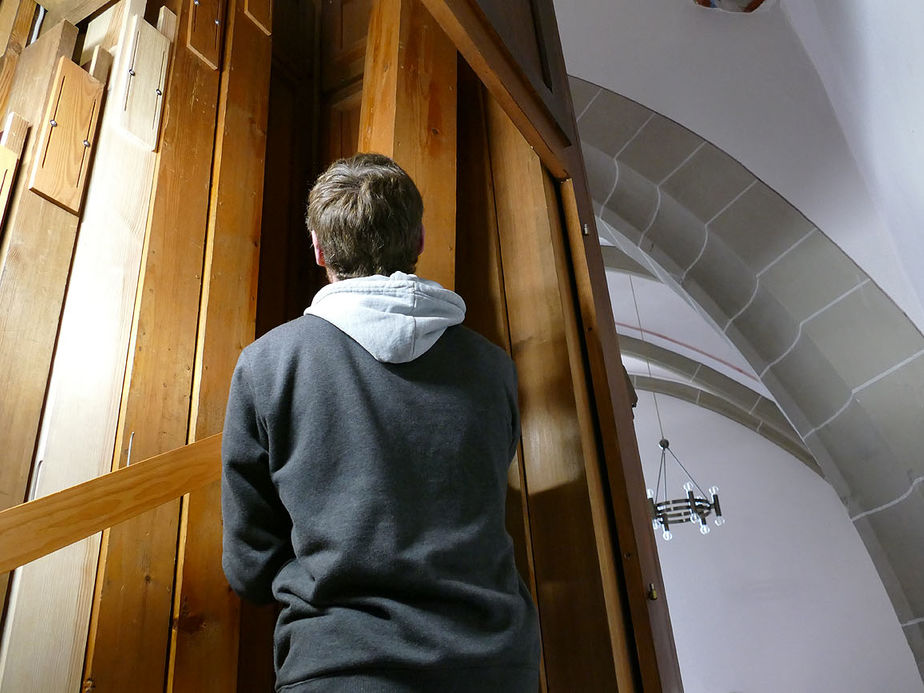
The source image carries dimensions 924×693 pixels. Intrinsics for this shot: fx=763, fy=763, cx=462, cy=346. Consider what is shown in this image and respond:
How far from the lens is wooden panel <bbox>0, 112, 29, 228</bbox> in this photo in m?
2.10

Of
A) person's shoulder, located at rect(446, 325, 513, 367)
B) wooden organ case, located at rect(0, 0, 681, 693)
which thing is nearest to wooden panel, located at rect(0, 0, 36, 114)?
wooden organ case, located at rect(0, 0, 681, 693)

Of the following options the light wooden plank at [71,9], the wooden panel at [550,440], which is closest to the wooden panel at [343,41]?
the light wooden plank at [71,9]

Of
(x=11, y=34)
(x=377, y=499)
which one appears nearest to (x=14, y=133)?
(x=11, y=34)

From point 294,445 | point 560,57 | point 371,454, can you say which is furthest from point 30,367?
point 560,57

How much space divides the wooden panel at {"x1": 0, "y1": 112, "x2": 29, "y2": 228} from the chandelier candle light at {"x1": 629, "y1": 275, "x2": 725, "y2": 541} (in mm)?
4499

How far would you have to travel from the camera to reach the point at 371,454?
1216 millimetres

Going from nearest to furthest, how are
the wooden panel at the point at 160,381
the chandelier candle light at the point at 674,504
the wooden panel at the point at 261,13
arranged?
the wooden panel at the point at 160,381 < the wooden panel at the point at 261,13 < the chandelier candle light at the point at 674,504

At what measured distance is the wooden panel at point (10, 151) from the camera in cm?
210

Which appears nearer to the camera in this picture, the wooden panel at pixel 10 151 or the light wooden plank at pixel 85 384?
the light wooden plank at pixel 85 384

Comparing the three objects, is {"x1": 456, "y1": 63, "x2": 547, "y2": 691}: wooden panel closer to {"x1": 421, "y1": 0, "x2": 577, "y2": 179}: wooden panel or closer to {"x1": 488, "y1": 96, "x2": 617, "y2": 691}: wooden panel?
{"x1": 488, "y1": 96, "x2": 617, "y2": 691}: wooden panel

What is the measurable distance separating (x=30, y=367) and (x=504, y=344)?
4.13ft

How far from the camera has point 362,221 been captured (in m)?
1.45

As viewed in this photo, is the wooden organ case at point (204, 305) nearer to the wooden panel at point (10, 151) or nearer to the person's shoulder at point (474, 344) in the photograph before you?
the wooden panel at point (10, 151)

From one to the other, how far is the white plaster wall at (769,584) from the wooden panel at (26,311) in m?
11.2
